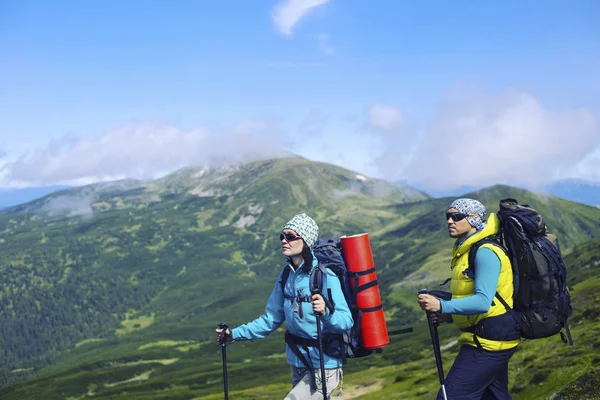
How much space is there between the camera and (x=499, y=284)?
9.69 m

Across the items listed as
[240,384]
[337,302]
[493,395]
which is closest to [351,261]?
[337,302]

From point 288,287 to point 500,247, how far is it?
4.31 metres

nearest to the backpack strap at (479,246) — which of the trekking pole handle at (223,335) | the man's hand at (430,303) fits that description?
the man's hand at (430,303)

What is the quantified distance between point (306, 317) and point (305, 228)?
1803 mm

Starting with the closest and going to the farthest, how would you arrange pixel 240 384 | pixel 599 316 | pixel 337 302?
pixel 337 302
pixel 599 316
pixel 240 384

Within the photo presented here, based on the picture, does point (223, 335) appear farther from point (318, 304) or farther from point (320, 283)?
point (318, 304)

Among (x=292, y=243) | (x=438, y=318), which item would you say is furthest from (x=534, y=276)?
(x=292, y=243)

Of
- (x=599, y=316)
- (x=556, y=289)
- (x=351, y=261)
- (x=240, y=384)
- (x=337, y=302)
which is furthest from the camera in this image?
(x=240, y=384)

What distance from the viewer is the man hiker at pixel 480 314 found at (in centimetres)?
950

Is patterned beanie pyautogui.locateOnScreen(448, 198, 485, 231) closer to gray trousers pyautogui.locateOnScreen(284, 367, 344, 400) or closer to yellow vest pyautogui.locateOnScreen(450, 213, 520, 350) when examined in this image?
yellow vest pyautogui.locateOnScreen(450, 213, 520, 350)

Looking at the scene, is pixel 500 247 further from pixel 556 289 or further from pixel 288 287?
pixel 288 287

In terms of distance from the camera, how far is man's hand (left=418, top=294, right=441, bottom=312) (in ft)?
31.9

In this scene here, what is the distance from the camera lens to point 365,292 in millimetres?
10945

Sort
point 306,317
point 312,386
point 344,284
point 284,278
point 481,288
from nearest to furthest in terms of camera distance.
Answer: point 481,288, point 306,317, point 312,386, point 344,284, point 284,278
